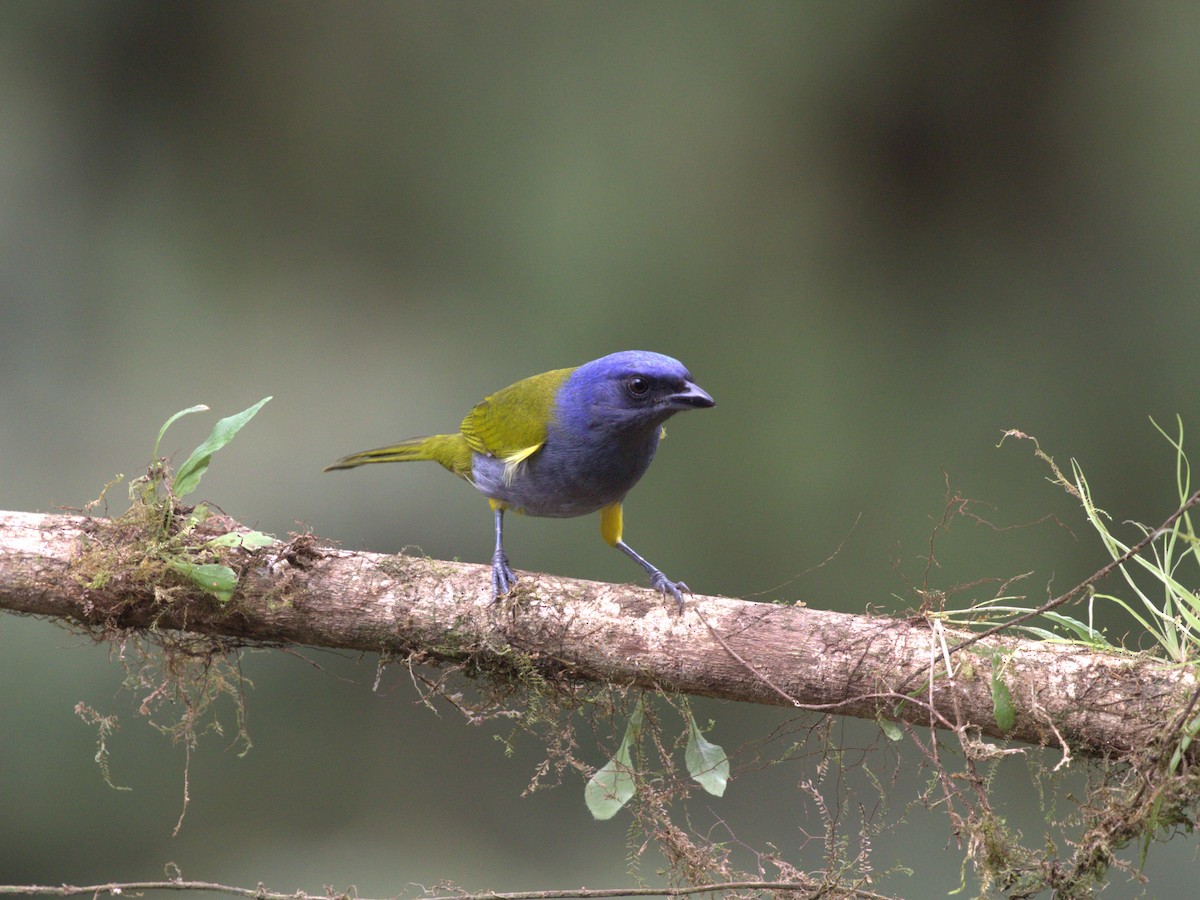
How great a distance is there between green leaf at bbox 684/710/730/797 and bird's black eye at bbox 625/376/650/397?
0.99 meters

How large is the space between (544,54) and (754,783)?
11.8 feet

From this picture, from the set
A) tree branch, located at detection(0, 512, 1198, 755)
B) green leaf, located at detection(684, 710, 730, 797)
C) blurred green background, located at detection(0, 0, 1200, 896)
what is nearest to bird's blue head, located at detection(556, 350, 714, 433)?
tree branch, located at detection(0, 512, 1198, 755)

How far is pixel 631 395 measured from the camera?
3.04 meters

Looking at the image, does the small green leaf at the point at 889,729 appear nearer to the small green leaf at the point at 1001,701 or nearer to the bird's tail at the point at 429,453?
the small green leaf at the point at 1001,701

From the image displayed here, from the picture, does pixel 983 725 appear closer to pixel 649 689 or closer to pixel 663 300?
pixel 649 689

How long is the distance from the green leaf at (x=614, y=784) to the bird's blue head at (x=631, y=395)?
93 centimetres

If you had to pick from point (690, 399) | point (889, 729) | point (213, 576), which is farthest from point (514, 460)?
point (889, 729)

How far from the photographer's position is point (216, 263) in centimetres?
524

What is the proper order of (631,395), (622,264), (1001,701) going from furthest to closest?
(622,264)
(631,395)
(1001,701)

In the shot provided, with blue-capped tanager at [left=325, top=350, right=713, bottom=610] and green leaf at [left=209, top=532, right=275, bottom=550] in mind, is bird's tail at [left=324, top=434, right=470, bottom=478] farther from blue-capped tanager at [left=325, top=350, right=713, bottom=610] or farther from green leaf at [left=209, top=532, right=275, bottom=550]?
green leaf at [left=209, top=532, right=275, bottom=550]

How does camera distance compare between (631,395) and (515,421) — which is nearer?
(631,395)

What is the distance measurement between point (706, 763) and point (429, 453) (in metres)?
1.74

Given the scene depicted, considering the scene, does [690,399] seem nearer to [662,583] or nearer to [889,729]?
[662,583]

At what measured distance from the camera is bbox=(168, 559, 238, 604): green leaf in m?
2.33
